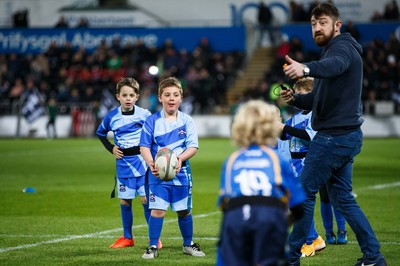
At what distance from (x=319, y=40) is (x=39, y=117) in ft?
101

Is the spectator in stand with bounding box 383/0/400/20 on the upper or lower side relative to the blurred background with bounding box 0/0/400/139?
upper

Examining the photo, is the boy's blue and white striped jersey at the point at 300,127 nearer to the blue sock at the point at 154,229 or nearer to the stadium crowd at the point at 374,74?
the blue sock at the point at 154,229

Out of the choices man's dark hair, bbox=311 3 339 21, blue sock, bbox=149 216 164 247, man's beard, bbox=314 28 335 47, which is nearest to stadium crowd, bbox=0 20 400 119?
blue sock, bbox=149 216 164 247

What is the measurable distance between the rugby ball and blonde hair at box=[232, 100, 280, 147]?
3141 mm

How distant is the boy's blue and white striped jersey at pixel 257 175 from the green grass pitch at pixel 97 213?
119 inches

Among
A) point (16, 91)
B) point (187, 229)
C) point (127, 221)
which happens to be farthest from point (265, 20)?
point (187, 229)

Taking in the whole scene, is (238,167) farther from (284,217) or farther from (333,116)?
(333,116)

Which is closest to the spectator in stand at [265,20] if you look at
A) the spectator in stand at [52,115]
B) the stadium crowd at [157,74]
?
the stadium crowd at [157,74]

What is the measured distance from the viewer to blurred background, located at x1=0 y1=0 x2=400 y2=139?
35844 millimetres

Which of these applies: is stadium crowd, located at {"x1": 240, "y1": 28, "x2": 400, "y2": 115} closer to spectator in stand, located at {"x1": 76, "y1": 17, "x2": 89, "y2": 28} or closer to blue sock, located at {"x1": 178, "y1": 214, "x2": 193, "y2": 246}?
spectator in stand, located at {"x1": 76, "y1": 17, "x2": 89, "y2": 28}

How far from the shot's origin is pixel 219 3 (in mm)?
43312

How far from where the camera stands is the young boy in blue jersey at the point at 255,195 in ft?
18.5

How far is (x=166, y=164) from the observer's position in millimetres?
8914

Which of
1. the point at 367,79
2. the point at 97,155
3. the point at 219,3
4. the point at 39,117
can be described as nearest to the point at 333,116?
the point at 97,155
